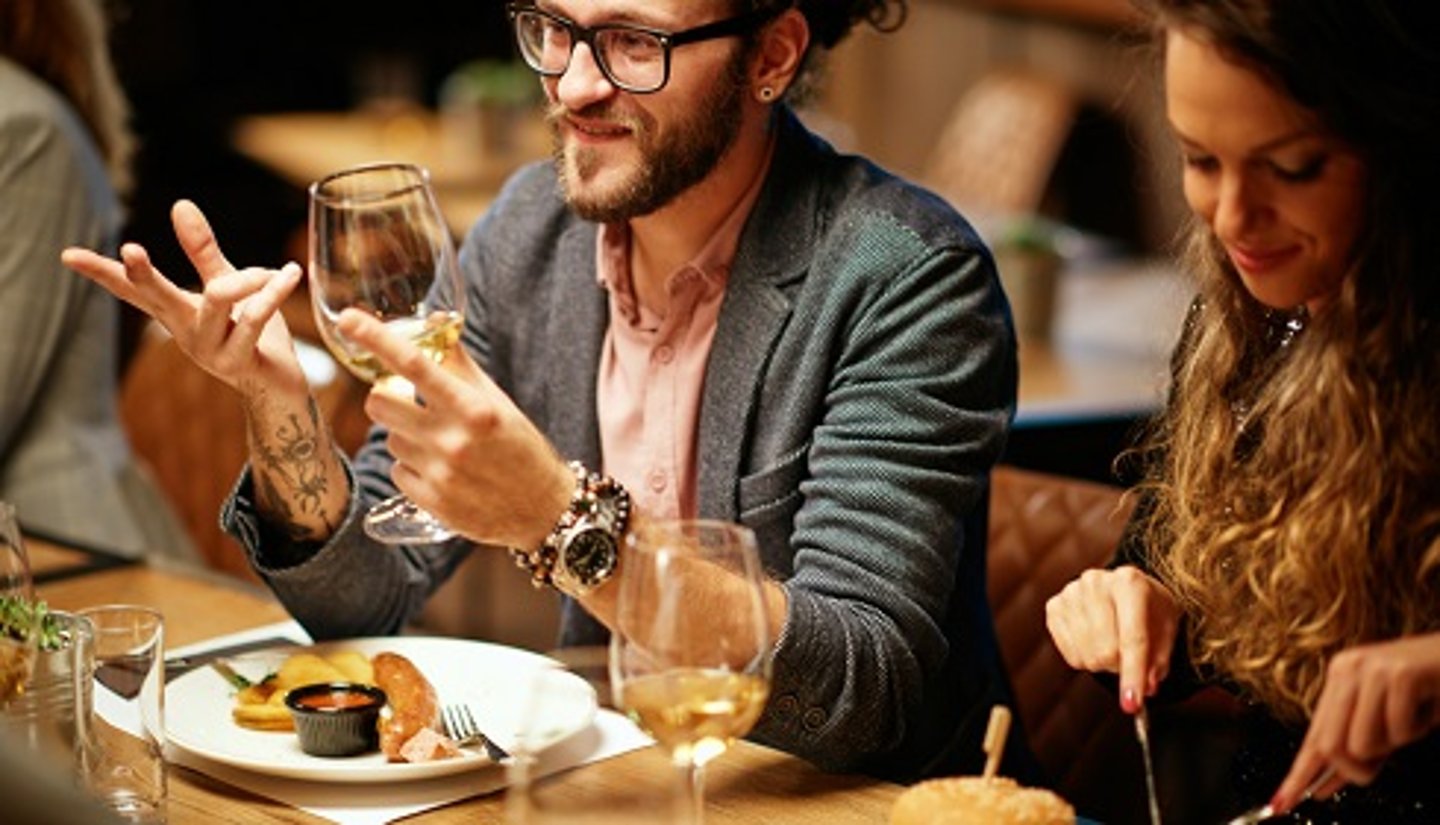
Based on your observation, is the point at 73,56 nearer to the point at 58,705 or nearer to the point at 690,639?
the point at 58,705

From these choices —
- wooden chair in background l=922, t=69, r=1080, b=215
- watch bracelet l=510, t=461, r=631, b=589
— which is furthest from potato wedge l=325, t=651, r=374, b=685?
wooden chair in background l=922, t=69, r=1080, b=215

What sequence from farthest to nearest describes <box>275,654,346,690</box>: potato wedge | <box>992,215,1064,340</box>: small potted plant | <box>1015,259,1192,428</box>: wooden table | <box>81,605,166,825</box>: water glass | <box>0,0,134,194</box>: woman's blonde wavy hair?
<box>992,215,1064,340</box>: small potted plant
<box>1015,259,1192,428</box>: wooden table
<box>0,0,134,194</box>: woman's blonde wavy hair
<box>275,654,346,690</box>: potato wedge
<box>81,605,166,825</box>: water glass

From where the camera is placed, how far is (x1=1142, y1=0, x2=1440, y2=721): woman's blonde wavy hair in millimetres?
1549

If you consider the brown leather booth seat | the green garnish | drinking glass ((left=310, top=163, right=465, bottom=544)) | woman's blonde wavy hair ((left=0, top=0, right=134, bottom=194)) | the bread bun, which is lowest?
the brown leather booth seat

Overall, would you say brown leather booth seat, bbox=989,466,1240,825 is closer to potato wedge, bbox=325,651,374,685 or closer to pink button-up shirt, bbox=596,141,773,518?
pink button-up shirt, bbox=596,141,773,518

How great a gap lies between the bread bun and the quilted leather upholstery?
3.04 feet

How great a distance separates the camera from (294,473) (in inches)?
86.0

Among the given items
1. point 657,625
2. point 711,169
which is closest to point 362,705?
point 657,625

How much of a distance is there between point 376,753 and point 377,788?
49 mm

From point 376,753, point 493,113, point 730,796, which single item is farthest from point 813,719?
point 493,113

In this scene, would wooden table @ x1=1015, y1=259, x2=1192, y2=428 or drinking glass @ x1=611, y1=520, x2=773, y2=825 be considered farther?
wooden table @ x1=1015, y1=259, x2=1192, y2=428

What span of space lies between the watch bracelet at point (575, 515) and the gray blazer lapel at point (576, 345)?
1.77ft

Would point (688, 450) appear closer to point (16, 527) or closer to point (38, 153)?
point (16, 527)

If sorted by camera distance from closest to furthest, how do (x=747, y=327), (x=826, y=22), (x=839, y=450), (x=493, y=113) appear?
(x=839, y=450)
(x=747, y=327)
(x=826, y=22)
(x=493, y=113)
